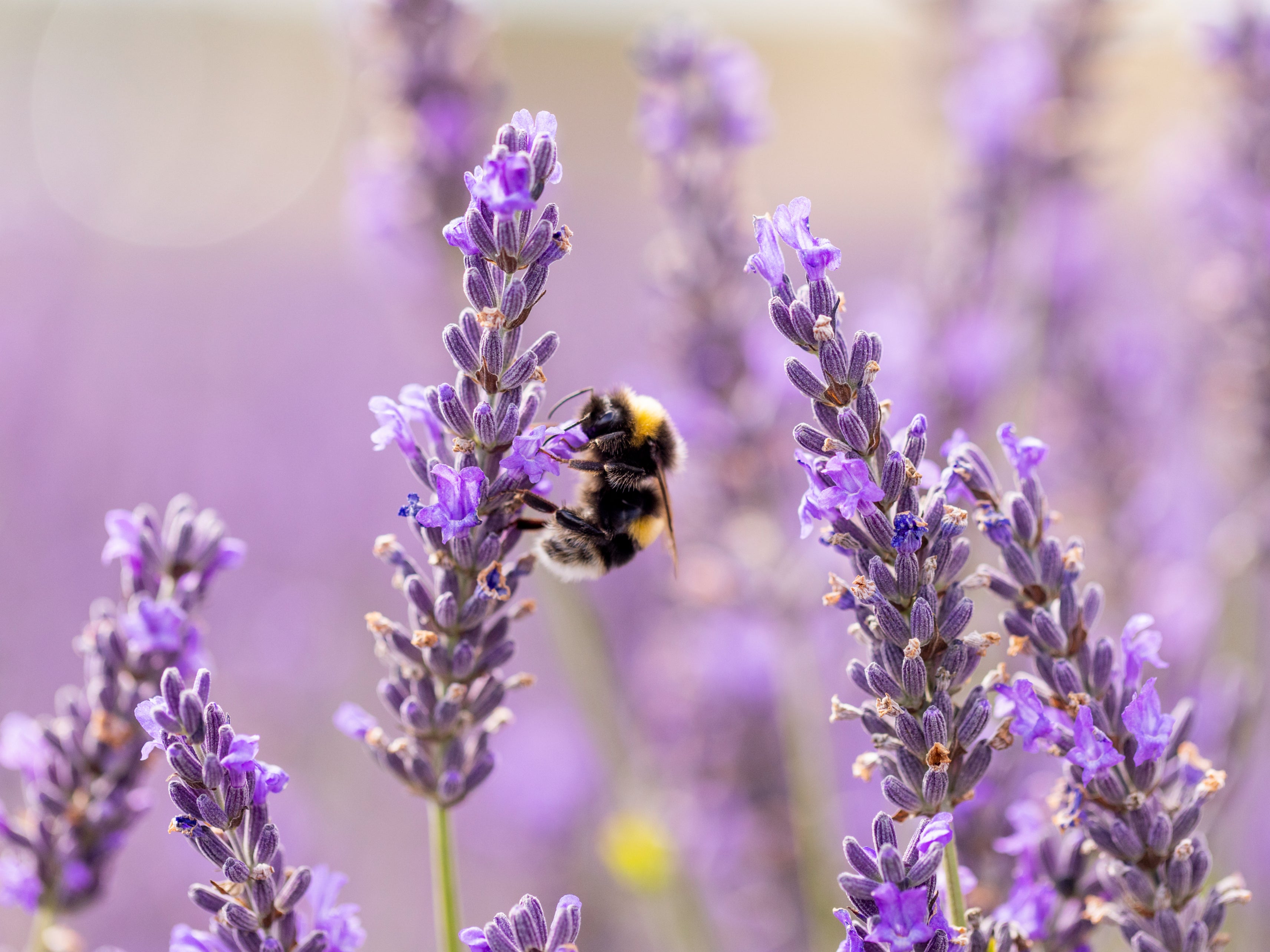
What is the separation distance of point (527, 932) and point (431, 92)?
7.68 ft

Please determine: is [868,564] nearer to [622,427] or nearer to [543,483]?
[543,483]

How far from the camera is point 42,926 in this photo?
1.42 m

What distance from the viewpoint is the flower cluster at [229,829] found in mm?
1109

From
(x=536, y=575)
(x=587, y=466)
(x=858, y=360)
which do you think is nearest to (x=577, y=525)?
(x=587, y=466)

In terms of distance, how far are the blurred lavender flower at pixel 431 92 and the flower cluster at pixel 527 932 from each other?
2.17 m

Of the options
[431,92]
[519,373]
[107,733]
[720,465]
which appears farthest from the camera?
[431,92]

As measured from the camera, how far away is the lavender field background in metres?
2.82

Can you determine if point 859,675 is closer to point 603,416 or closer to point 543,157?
point 543,157

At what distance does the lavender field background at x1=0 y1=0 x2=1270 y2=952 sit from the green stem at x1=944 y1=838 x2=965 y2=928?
327mm

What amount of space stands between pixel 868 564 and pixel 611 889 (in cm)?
269

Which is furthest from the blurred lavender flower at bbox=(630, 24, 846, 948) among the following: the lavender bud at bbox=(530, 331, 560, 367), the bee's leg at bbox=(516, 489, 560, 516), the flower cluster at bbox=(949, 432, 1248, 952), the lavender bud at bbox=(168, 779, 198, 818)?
the lavender bud at bbox=(168, 779, 198, 818)

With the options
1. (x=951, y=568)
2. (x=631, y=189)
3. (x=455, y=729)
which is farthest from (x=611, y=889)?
(x=631, y=189)

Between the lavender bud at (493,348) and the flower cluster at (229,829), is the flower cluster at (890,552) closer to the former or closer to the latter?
the lavender bud at (493,348)

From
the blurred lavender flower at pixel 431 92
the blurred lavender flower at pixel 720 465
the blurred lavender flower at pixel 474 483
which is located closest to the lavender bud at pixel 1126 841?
the blurred lavender flower at pixel 474 483
